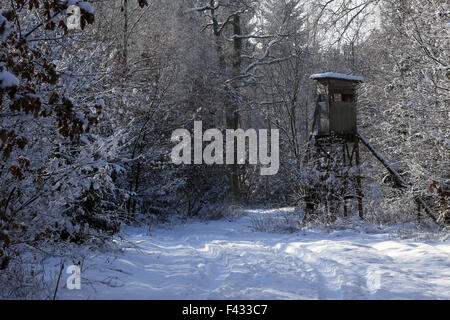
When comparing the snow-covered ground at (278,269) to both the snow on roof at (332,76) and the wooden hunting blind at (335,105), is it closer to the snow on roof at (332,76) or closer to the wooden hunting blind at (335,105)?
the wooden hunting blind at (335,105)

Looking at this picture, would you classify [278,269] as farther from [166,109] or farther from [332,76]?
[166,109]

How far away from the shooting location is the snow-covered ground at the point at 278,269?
20.2ft

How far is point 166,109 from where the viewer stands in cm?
1633

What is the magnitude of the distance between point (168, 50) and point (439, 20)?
998 cm

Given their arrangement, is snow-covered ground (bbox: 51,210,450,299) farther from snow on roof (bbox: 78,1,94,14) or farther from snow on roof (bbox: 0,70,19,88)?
snow on roof (bbox: 78,1,94,14)

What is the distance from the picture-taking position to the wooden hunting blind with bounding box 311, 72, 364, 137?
14.9m

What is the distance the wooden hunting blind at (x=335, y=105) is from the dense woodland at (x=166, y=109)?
60 cm

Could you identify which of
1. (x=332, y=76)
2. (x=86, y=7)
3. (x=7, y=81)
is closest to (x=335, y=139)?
(x=332, y=76)

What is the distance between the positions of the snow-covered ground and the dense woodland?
3.00ft

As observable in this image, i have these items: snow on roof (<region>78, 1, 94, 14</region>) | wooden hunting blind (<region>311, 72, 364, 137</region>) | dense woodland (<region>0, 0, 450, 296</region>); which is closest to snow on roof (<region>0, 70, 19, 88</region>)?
dense woodland (<region>0, 0, 450, 296</region>)

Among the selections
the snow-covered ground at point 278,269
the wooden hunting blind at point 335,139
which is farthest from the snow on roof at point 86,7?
the wooden hunting blind at point 335,139

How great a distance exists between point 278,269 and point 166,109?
379 inches

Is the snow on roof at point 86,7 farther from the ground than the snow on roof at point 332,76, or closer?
closer
